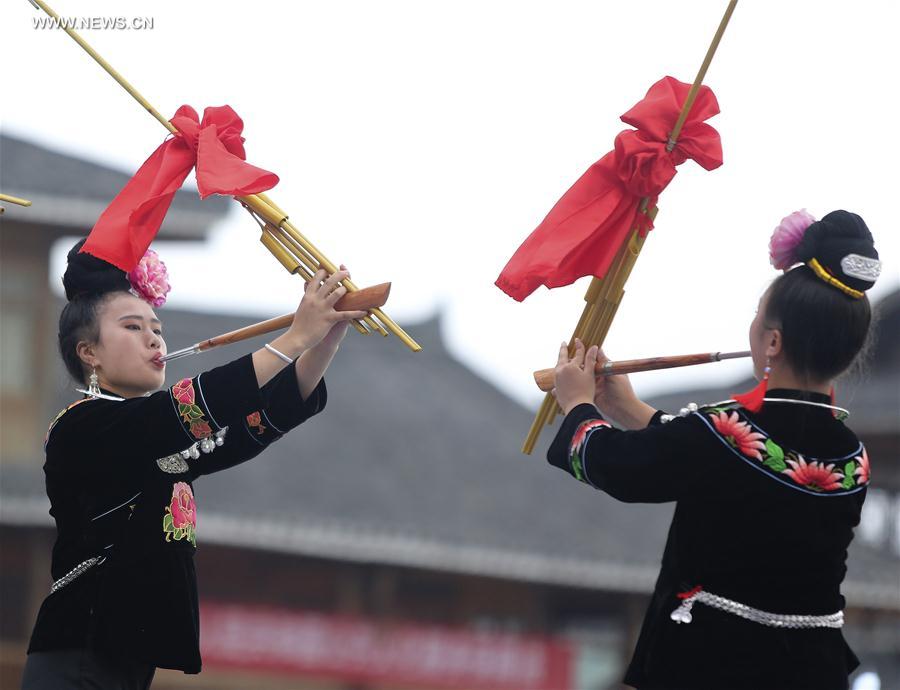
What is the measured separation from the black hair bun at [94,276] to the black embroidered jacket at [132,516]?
0.36m

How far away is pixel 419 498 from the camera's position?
1727 centimetres

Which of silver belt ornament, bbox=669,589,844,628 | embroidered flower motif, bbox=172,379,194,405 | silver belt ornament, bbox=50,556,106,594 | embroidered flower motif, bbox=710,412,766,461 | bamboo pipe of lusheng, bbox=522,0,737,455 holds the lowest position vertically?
silver belt ornament, bbox=50,556,106,594

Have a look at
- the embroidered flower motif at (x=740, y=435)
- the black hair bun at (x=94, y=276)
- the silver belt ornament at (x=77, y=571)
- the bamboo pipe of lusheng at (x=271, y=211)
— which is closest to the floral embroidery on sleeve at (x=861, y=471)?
the embroidered flower motif at (x=740, y=435)

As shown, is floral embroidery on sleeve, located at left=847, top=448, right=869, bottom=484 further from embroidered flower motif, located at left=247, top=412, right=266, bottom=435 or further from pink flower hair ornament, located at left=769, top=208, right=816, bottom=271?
embroidered flower motif, located at left=247, top=412, right=266, bottom=435

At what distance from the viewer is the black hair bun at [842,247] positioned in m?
3.26

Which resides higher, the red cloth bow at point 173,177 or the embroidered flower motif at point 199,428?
the red cloth bow at point 173,177

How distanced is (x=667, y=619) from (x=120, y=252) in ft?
5.49

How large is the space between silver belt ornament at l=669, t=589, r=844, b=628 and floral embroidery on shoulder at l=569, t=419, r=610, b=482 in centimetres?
38

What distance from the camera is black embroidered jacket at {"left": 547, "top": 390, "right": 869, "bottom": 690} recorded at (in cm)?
321

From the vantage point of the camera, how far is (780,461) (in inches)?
127

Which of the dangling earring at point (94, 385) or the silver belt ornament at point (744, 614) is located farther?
the dangling earring at point (94, 385)

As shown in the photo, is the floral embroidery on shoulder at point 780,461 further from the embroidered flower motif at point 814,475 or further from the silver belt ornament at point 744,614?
the silver belt ornament at point 744,614

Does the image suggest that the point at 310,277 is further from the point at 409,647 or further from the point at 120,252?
the point at 409,647

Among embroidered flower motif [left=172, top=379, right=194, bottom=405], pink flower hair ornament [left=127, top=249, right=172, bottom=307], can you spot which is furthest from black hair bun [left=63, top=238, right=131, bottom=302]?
embroidered flower motif [left=172, top=379, right=194, bottom=405]
